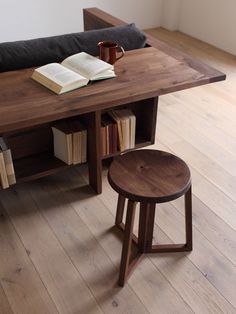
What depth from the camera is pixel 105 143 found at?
204cm

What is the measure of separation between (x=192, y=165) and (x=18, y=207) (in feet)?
3.62

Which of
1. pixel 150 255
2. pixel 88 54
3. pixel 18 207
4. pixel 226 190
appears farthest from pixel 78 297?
pixel 88 54

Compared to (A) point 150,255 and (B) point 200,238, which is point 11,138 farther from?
(B) point 200,238

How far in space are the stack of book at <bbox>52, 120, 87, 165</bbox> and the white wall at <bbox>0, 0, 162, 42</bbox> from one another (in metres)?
2.53

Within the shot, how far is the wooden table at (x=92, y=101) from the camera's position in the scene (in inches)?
61.8

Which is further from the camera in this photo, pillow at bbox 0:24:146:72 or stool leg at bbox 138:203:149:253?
pillow at bbox 0:24:146:72

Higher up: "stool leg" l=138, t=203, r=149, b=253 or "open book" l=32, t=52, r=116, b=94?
"open book" l=32, t=52, r=116, b=94

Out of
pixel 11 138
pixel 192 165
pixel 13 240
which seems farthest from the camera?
pixel 192 165

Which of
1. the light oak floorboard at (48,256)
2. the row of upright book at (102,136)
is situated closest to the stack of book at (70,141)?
the row of upright book at (102,136)

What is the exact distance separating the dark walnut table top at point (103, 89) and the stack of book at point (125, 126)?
268 mm

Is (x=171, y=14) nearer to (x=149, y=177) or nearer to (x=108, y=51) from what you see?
(x=108, y=51)

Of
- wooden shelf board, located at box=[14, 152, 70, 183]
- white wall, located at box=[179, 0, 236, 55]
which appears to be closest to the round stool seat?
wooden shelf board, located at box=[14, 152, 70, 183]

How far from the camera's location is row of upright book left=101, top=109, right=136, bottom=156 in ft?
6.60

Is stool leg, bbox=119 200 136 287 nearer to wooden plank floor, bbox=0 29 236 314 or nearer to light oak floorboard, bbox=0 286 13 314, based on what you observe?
wooden plank floor, bbox=0 29 236 314
